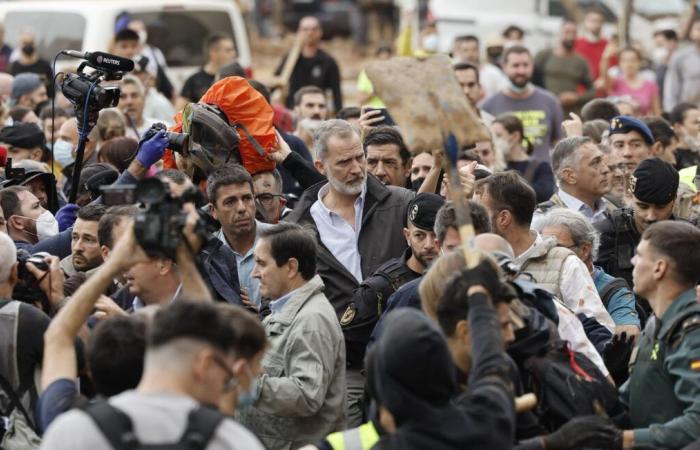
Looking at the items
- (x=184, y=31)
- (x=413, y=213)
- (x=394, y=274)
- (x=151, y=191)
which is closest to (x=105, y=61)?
(x=413, y=213)

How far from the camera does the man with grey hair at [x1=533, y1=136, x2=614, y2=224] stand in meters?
9.81

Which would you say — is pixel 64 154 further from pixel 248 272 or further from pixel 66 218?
pixel 248 272

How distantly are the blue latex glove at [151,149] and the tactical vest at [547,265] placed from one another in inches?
84.6

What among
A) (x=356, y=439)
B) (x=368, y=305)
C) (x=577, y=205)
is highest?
(x=356, y=439)

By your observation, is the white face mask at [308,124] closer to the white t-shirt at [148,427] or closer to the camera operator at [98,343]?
the camera operator at [98,343]

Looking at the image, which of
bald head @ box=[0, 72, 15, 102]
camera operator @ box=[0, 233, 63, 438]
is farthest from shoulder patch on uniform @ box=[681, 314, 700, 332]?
bald head @ box=[0, 72, 15, 102]

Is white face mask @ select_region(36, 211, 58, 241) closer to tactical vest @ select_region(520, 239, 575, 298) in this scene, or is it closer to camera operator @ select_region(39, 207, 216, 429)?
tactical vest @ select_region(520, 239, 575, 298)

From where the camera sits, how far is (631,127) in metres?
10.7

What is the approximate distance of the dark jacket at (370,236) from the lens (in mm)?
8211

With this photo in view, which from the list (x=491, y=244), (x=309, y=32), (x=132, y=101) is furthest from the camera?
(x=309, y=32)

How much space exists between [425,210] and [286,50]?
68.8ft

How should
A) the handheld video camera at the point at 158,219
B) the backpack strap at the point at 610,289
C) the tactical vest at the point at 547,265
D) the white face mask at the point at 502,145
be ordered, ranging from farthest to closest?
the white face mask at the point at 502,145 < the backpack strap at the point at 610,289 < the tactical vest at the point at 547,265 < the handheld video camera at the point at 158,219

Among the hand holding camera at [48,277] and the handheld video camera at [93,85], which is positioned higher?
the handheld video camera at [93,85]

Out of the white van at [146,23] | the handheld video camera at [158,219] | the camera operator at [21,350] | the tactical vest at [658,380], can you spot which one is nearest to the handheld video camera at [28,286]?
the camera operator at [21,350]
